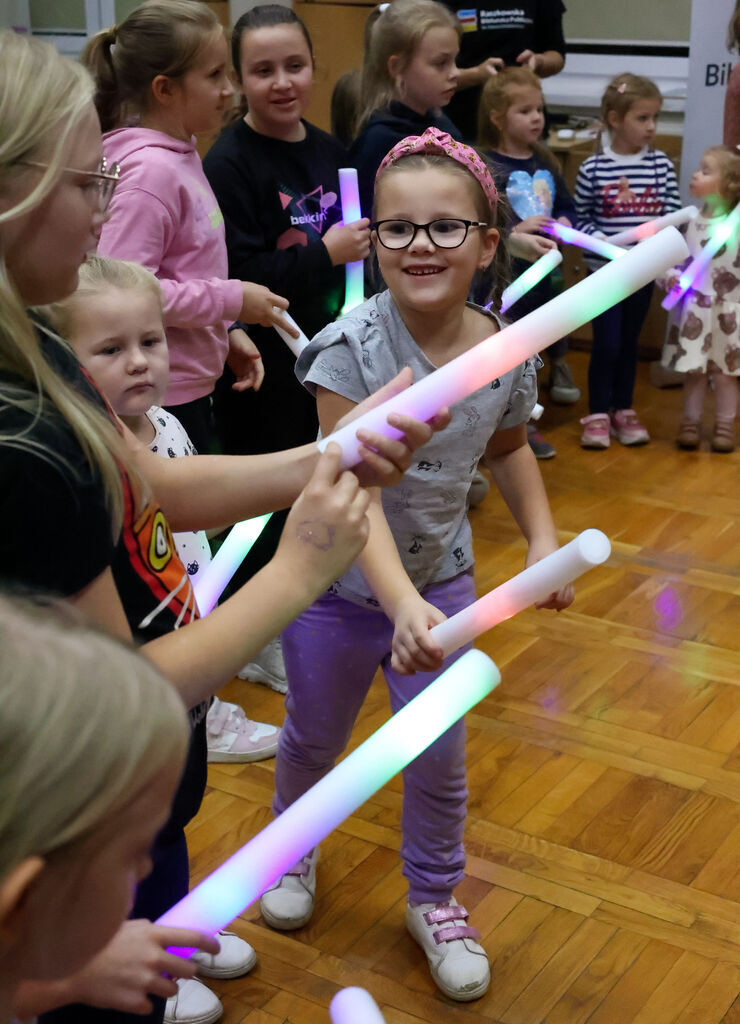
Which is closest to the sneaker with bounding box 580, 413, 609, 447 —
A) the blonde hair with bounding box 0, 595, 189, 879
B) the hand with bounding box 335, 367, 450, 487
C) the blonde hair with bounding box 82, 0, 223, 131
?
the blonde hair with bounding box 82, 0, 223, 131

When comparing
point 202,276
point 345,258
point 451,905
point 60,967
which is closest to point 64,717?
point 60,967

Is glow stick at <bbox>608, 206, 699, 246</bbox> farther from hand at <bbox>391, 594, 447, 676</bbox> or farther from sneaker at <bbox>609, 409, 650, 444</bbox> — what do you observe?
hand at <bbox>391, 594, 447, 676</bbox>

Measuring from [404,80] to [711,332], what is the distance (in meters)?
1.59

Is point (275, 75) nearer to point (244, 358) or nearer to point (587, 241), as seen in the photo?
point (244, 358)

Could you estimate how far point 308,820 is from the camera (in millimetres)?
892

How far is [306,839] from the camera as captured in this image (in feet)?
2.93

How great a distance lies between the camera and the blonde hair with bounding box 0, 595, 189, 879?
564mm

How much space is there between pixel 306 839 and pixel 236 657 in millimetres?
147

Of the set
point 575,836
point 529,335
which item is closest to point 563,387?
point 575,836

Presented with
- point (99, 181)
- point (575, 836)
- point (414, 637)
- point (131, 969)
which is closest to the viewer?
point (131, 969)

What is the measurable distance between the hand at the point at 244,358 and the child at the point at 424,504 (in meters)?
0.73

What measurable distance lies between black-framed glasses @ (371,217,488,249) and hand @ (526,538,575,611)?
16.1 inches

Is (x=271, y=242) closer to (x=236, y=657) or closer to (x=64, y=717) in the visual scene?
(x=236, y=657)

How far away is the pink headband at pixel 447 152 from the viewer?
5.22 feet
